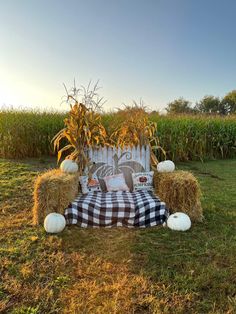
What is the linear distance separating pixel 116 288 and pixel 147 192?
1.94 meters

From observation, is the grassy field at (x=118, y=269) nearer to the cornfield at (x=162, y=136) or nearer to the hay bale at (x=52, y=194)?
the hay bale at (x=52, y=194)

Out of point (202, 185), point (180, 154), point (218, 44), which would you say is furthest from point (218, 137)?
point (202, 185)

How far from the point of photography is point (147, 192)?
168 inches

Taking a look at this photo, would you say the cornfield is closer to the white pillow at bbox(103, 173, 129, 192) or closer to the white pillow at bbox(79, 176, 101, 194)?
the white pillow at bbox(103, 173, 129, 192)

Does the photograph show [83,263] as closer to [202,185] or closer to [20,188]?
[20,188]

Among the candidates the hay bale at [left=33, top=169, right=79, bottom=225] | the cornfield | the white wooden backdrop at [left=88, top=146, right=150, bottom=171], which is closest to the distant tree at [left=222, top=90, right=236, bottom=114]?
the cornfield

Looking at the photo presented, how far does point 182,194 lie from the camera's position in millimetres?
3848

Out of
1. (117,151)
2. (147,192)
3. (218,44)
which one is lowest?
(147,192)

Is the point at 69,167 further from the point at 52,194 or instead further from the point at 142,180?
the point at 142,180

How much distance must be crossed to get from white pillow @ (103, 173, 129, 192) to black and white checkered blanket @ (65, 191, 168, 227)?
0.57 meters

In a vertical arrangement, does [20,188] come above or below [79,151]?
below

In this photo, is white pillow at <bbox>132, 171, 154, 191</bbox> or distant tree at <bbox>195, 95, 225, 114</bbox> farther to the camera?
distant tree at <bbox>195, 95, 225, 114</bbox>

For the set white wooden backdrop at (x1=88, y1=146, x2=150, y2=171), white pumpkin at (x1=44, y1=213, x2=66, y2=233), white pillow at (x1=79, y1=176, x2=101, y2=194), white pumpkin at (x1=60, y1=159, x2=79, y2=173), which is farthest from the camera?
white wooden backdrop at (x1=88, y1=146, x2=150, y2=171)

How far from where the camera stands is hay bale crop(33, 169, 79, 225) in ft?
12.1
